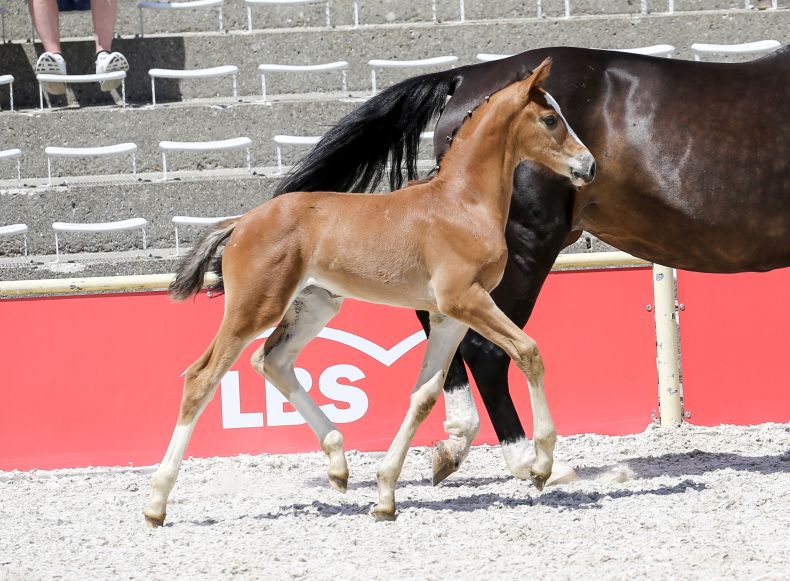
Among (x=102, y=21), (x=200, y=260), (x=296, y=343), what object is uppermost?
(x=102, y=21)

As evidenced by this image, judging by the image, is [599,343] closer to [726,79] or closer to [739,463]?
[739,463]

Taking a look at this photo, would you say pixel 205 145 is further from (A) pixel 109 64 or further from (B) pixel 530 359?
(B) pixel 530 359

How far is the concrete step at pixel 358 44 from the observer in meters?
9.49

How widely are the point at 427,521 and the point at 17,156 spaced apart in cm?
576

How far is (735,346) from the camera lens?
18.6 feet

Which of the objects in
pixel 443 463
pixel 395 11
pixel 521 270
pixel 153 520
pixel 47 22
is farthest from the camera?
pixel 395 11

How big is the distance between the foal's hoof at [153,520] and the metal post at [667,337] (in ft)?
9.26

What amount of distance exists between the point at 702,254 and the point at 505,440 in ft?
4.05

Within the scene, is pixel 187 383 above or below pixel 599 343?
above

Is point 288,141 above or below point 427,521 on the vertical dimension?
above

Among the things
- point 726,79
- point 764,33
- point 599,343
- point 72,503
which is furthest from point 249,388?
point 764,33

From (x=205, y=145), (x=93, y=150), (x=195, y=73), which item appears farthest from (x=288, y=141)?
(x=93, y=150)

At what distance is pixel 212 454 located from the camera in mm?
5523

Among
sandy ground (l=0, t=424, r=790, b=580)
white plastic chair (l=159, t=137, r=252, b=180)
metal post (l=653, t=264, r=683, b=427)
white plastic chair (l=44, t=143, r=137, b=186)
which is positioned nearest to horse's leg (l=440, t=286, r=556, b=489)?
sandy ground (l=0, t=424, r=790, b=580)
